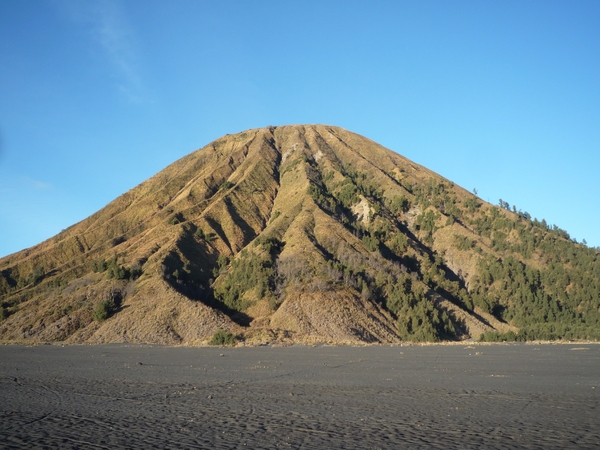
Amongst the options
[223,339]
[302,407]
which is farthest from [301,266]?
[302,407]

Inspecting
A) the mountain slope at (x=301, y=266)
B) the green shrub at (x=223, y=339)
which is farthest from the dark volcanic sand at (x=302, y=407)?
the mountain slope at (x=301, y=266)

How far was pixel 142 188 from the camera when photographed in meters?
90.0

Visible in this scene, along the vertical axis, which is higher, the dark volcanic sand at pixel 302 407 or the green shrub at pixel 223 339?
the dark volcanic sand at pixel 302 407

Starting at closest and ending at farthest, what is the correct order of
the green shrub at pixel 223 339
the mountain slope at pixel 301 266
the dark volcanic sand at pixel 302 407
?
1. the dark volcanic sand at pixel 302 407
2. the green shrub at pixel 223 339
3. the mountain slope at pixel 301 266

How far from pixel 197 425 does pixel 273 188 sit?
240 feet

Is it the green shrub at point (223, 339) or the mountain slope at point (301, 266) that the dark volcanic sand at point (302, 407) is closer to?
the green shrub at point (223, 339)

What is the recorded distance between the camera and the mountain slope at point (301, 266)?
45.3 metres

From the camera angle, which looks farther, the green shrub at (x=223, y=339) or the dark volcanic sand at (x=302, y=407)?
the green shrub at (x=223, y=339)

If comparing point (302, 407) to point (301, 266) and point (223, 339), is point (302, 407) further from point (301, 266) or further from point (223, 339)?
point (301, 266)

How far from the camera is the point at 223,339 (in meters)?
39.1

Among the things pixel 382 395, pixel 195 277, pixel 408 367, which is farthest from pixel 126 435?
pixel 195 277

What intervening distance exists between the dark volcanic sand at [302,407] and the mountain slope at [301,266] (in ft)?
78.1

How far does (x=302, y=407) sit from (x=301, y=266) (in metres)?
40.6

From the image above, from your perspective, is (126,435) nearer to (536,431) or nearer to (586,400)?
(536,431)
